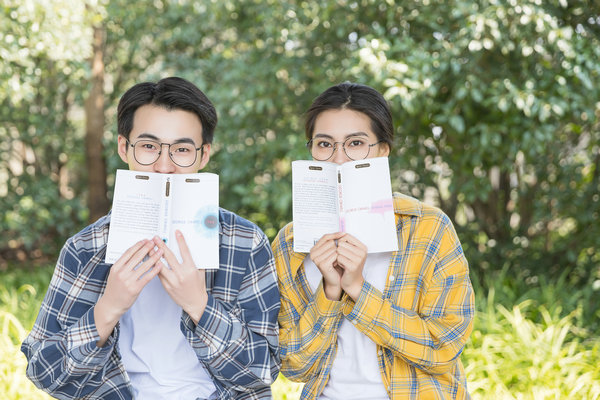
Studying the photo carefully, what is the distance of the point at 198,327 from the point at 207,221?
33 centimetres

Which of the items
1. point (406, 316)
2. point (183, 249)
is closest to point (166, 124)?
point (183, 249)

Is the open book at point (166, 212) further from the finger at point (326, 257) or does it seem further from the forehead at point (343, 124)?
the forehead at point (343, 124)

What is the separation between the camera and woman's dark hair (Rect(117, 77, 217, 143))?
2.07 meters

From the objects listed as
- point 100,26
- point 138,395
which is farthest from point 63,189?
point 138,395

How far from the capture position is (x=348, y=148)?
7.23 ft

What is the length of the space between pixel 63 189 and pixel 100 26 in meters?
2.59

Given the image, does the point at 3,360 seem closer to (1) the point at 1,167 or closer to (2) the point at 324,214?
(2) the point at 324,214

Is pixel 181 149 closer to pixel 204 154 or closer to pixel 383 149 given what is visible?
pixel 204 154

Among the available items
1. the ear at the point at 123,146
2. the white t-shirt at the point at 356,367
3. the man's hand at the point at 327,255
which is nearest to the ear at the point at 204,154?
the ear at the point at 123,146

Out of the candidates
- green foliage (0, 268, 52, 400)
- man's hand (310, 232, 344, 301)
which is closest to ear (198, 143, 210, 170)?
man's hand (310, 232, 344, 301)

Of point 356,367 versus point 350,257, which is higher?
point 350,257

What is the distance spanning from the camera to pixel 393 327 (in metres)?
2.02

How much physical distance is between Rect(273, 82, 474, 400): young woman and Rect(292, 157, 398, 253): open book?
54 mm

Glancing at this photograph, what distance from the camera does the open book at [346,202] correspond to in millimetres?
1984
